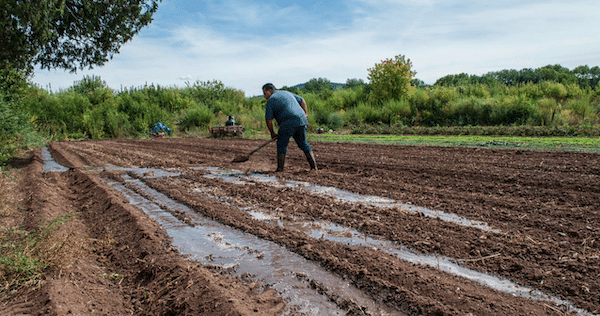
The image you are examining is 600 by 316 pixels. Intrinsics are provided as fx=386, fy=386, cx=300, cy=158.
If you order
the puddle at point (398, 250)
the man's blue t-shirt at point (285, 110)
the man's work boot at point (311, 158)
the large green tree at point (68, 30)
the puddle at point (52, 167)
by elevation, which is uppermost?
the large green tree at point (68, 30)

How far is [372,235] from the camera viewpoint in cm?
409

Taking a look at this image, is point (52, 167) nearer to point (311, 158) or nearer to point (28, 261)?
point (311, 158)

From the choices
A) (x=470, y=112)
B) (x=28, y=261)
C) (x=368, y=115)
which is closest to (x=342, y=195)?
(x=28, y=261)

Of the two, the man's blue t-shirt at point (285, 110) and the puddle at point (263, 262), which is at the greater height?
the man's blue t-shirt at point (285, 110)

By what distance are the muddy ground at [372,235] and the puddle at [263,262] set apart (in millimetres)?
105

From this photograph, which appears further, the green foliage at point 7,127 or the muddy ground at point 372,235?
the green foliage at point 7,127

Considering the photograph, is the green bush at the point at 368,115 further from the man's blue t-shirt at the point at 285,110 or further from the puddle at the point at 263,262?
the puddle at the point at 263,262

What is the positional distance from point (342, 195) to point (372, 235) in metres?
1.99

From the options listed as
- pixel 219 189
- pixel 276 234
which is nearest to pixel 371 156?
pixel 219 189

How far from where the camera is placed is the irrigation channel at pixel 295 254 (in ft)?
9.07

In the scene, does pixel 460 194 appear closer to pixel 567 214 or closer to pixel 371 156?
pixel 567 214

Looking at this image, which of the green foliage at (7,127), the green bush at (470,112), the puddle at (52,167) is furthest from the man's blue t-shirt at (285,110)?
the green bush at (470,112)

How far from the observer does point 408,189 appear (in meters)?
6.22

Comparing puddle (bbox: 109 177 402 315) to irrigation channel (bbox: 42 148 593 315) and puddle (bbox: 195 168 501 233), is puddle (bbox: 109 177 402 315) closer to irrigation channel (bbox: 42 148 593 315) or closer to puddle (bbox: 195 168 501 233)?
irrigation channel (bbox: 42 148 593 315)
